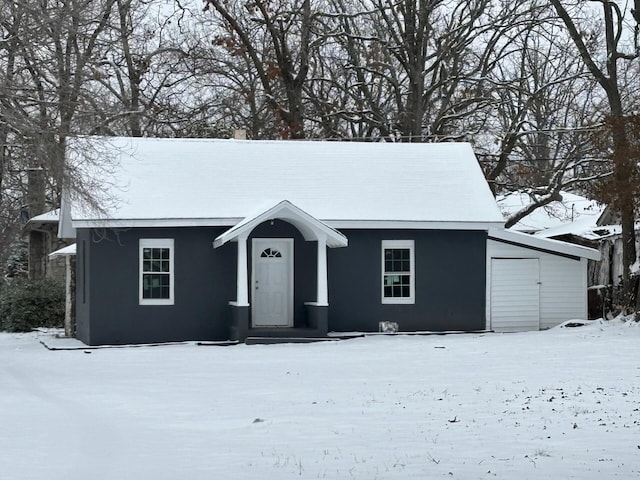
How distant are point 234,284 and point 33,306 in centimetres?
825

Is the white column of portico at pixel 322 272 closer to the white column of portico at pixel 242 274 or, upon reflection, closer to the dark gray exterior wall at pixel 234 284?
the dark gray exterior wall at pixel 234 284

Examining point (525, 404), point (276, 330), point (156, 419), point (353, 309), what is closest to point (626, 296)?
point (353, 309)

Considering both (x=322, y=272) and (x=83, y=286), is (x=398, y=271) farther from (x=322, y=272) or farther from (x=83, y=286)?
(x=83, y=286)

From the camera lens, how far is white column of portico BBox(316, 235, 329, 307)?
24.4 meters

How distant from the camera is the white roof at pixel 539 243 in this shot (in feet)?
88.0

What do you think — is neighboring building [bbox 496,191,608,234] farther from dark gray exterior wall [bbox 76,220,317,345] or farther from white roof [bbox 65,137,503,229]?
dark gray exterior wall [bbox 76,220,317,345]

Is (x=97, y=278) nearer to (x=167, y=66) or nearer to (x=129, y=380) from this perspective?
(x=129, y=380)

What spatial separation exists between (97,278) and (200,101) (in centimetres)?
1701

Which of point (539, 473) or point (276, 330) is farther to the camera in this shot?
point (276, 330)

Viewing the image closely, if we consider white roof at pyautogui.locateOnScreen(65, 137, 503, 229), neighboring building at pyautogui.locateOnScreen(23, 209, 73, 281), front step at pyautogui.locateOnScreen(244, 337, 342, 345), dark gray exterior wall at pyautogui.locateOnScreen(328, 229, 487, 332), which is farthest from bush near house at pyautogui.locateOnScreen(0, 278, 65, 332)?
dark gray exterior wall at pyautogui.locateOnScreen(328, 229, 487, 332)

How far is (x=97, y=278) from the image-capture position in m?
24.2

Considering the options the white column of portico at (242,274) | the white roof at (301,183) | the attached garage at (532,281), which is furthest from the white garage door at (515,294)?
the white column of portico at (242,274)

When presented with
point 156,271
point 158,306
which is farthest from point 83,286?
point 158,306

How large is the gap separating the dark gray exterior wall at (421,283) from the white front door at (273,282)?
1.04 m
